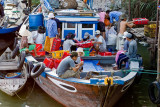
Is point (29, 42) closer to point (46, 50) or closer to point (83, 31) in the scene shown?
point (46, 50)

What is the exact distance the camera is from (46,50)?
1111 cm

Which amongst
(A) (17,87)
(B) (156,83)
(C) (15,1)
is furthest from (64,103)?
(C) (15,1)

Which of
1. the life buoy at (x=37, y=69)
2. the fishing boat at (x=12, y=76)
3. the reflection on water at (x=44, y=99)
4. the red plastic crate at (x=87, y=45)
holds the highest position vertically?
the red plastic crate at (x=87, y=45)

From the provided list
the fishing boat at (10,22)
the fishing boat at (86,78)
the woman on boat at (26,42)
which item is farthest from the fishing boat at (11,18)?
the woman on boat at (26,42)

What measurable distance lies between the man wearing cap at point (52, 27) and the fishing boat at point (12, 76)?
1.44 m

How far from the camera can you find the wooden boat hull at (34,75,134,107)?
7875mm

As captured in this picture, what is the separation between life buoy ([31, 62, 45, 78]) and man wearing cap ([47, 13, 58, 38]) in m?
2.21

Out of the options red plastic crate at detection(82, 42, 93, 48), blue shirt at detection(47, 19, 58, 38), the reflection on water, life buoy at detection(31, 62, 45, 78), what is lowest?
the reflection on water

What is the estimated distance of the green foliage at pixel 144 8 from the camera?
1984cm

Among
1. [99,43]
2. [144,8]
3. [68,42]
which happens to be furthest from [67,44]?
[144,8]

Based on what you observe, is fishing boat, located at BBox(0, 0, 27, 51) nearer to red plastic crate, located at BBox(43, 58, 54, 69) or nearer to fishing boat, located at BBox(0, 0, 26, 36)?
fishing boat, located at BBox(0, 0, 26, 36)

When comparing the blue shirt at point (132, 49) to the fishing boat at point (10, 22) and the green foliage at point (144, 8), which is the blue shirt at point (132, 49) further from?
the green foliage at point (144, 8)

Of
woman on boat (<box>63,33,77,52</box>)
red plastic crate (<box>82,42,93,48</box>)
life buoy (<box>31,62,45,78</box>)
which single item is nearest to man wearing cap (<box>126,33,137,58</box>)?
red plastic crate (<box>82,42,93,48</box>)

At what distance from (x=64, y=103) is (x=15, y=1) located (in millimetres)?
12935
